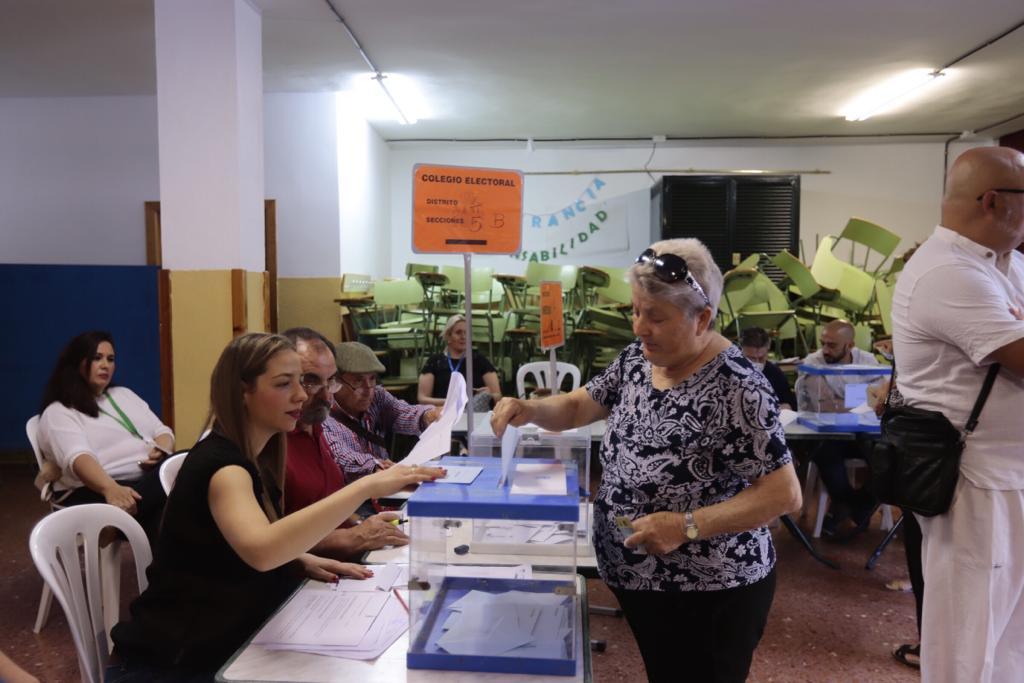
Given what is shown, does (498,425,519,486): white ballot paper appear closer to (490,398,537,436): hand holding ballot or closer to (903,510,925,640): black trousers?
(490,398,537,436): hand holding ballot

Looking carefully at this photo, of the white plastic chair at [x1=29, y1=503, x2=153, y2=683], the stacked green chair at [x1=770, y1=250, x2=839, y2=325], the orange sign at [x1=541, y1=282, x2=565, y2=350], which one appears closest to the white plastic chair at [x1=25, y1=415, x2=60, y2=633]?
the white plastic chair at [x1=29, y1=503, x2=153, y2=683]

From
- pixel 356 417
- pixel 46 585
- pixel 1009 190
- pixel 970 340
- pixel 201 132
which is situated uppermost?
pixel 201 132

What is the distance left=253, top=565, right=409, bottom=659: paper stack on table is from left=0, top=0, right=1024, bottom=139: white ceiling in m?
4.22

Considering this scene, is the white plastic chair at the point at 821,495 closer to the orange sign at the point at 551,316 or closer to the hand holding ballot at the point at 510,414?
the orange sign at the point at 551,316

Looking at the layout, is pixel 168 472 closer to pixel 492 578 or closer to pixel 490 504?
pixel 492 578

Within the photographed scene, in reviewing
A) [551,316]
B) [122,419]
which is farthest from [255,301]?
[551,316]

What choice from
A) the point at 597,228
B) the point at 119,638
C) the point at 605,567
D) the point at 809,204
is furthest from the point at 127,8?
the point at 809,204

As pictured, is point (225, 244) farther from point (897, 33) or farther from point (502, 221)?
point (897, 33)

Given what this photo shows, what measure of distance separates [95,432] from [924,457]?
10.5 ft

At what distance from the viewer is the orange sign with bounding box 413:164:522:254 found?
7.91 feet

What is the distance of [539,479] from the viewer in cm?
131

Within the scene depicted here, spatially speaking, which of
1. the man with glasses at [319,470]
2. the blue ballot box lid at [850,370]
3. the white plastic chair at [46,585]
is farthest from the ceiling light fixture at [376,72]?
the blue ballot box lid at [850,370]

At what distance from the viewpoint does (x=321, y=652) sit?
4.33ft

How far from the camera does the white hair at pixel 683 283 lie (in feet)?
4.72
